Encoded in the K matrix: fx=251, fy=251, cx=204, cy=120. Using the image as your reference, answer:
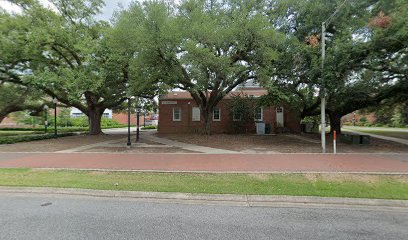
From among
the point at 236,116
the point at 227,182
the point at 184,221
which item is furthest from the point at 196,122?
the point at 184,221

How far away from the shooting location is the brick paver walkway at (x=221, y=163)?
340 inches

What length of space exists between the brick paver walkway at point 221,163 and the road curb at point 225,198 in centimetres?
238

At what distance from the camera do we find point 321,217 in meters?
4.82

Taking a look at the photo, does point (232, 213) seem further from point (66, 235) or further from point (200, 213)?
point (66, 235)

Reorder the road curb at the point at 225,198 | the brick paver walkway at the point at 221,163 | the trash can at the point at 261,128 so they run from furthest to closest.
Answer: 1. the trash can at the point at 261,128
2. the brick paver walkway at the point at 221,163
3. the road curb at the point at 225,198

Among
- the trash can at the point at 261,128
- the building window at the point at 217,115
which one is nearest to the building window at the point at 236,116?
the building window at the point at 217,115

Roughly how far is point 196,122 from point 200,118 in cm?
64

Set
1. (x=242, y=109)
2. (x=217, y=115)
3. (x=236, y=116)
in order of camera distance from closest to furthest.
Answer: (x=242, y=109) → (x=236, y=116) → (x=217, y=115)

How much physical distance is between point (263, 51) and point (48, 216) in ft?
41.6

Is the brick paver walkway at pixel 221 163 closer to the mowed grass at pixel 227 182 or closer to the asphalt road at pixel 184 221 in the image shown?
the mowed grass at pixel 227 182

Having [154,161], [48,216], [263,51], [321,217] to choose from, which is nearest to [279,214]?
[321,217]

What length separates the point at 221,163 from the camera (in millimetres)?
9727

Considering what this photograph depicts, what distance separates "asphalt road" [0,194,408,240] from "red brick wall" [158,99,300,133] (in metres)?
20.3

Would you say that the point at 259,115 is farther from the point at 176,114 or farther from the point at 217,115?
the point at 176,114
